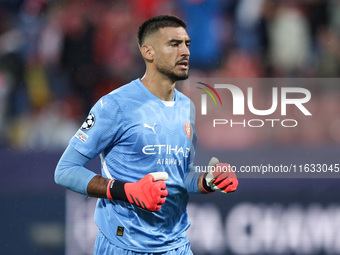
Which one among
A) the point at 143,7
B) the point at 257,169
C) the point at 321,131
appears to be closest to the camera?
the point at 257,169

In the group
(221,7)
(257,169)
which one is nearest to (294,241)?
(257,169)

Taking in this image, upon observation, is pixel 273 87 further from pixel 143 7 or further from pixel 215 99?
pixel 143 7

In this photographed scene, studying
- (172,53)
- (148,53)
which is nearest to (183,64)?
(172,53)

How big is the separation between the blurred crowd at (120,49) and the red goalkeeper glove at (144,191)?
2345 mm

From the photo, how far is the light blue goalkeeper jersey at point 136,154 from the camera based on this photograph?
10.2 feet

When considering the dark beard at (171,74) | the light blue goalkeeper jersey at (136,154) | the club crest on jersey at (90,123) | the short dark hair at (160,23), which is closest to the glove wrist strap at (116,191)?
the light blue goalkeeper jersey at (136,154)

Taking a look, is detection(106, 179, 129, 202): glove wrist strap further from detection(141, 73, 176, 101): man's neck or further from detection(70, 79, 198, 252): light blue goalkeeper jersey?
detection(141, 73, 176, 101): man's neck

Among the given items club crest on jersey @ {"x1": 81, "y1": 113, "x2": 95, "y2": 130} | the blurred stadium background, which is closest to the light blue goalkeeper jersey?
club crest on jersey @ {"x1": 81, "y1": 113, "x2": 95, "y2": 130}

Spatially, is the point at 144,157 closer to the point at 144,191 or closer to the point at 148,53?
the point at 144,191

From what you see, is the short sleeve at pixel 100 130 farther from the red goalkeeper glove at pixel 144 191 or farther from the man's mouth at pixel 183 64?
the man's mouth at pixel 183 64

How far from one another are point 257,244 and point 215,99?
1325 mm

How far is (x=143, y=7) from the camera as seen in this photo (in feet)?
18.4

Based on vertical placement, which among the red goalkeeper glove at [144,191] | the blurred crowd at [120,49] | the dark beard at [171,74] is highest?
the blurred crowd at [120,49]

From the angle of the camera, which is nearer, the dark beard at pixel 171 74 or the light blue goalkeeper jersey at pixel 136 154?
the light blue goalkeeper jersey at pixel 136 154
